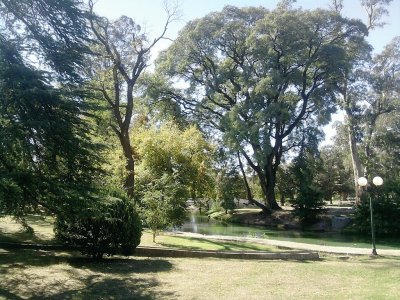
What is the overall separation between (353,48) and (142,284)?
30.8m

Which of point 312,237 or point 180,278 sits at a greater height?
point 180,278

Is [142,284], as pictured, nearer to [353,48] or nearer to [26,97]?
[26,97]

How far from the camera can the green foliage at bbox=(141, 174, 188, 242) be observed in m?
15.8

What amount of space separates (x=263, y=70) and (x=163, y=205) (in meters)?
20.7

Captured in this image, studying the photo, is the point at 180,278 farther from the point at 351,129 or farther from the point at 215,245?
the point at 351,129

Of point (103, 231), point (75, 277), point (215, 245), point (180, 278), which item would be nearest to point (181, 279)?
point (180, 278)

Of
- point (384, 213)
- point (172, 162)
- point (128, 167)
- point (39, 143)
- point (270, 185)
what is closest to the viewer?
point (39, 143)

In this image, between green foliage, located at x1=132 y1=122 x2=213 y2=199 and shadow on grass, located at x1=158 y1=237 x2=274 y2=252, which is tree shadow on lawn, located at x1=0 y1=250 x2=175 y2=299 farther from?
green foliage, located at x1=132 y1=122 x2=213 y2=199

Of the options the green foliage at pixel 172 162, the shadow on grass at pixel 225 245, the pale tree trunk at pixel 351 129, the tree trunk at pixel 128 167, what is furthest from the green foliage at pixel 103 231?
the pale tree trunk at pixel 351 129

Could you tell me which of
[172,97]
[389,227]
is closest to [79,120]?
[389,227]

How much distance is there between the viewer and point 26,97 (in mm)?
7676

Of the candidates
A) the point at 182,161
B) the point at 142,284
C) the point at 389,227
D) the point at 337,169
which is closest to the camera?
the point at 142,284

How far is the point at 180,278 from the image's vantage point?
364 inches

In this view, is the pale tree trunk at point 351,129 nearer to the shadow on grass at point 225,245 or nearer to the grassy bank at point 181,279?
the shadow on grass at point 225,245
